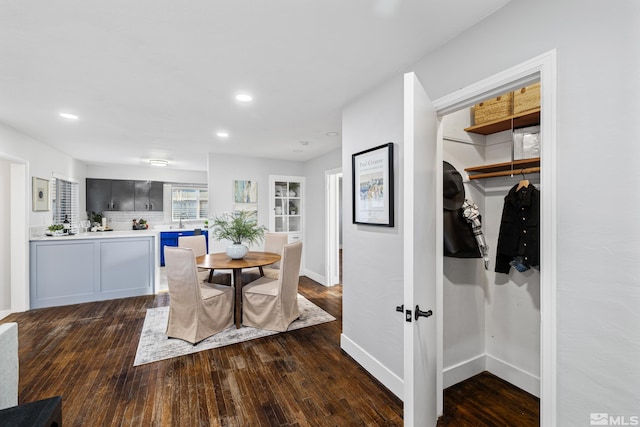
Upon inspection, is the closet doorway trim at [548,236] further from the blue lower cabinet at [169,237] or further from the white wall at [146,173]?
the white wall at [146,173]

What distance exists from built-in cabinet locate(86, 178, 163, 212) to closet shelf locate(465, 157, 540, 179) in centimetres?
727

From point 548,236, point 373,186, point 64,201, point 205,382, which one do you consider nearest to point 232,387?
point 205,382

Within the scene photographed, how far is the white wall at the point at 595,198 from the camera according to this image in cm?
99

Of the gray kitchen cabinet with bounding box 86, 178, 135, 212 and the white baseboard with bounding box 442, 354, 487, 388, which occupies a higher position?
the gray kitchen cabinet with bounding box 86, 178, 135, 212

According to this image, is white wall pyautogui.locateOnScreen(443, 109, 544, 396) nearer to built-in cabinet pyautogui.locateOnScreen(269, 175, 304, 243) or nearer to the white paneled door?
the white paneled door

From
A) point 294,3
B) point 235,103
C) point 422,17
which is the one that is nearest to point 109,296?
point 235,103

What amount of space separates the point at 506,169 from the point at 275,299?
2.64 m

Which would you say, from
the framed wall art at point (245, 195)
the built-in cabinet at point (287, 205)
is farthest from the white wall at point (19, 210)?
the built-in cabinet at point (287, 205)

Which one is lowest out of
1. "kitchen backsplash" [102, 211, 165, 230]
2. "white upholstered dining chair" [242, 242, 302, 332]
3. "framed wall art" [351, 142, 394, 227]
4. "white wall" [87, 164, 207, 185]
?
"white upholstered dining chair" [242, 242, 302, 332]

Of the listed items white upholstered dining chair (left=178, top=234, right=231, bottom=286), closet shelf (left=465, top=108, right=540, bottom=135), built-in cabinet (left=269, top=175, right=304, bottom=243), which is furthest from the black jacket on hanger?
built-in cabinet (left=269, top=175, right=304, bottom=243)

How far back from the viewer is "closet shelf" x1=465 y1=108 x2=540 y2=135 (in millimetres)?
1865

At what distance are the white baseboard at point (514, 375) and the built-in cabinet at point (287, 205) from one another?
3924 millimetres

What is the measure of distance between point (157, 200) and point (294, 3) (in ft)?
23.1

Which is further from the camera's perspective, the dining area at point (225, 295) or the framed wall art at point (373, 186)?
the dining area at point (225, 295)
